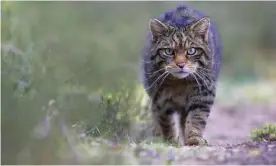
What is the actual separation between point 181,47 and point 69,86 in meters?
1.08

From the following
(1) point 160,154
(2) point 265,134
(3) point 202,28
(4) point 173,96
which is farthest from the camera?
(4) point 173,96

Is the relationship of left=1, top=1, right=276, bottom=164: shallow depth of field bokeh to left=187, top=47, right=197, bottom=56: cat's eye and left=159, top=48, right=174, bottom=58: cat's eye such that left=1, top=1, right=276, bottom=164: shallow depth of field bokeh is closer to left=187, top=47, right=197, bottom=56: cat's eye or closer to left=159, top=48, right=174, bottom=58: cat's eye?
left=159, top=48, right=174, bottom=58: cat's eye

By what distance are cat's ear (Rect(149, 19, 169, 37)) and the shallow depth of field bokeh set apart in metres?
0.71

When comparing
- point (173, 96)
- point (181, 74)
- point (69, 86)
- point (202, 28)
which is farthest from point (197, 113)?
point (69, 86)

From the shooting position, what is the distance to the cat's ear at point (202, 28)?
6.62 metres

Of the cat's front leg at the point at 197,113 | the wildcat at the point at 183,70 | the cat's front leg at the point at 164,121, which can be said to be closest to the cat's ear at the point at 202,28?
the wildcat at the point at 183,70

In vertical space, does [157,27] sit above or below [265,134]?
above

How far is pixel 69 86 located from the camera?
6.67 m

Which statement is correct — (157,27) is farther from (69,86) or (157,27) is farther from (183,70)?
(69,86)

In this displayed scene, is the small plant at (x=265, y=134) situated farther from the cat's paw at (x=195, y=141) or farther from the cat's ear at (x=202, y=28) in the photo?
the cat's ear at (x=202, y=28)

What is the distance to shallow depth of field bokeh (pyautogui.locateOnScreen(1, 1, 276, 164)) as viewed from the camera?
17.5 ft

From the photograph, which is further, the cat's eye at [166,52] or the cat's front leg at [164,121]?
the cat's front leg at [164,121]

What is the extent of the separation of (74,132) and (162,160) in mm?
793

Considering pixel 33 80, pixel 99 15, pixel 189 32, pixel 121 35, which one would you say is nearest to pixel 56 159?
pixel 33 80
